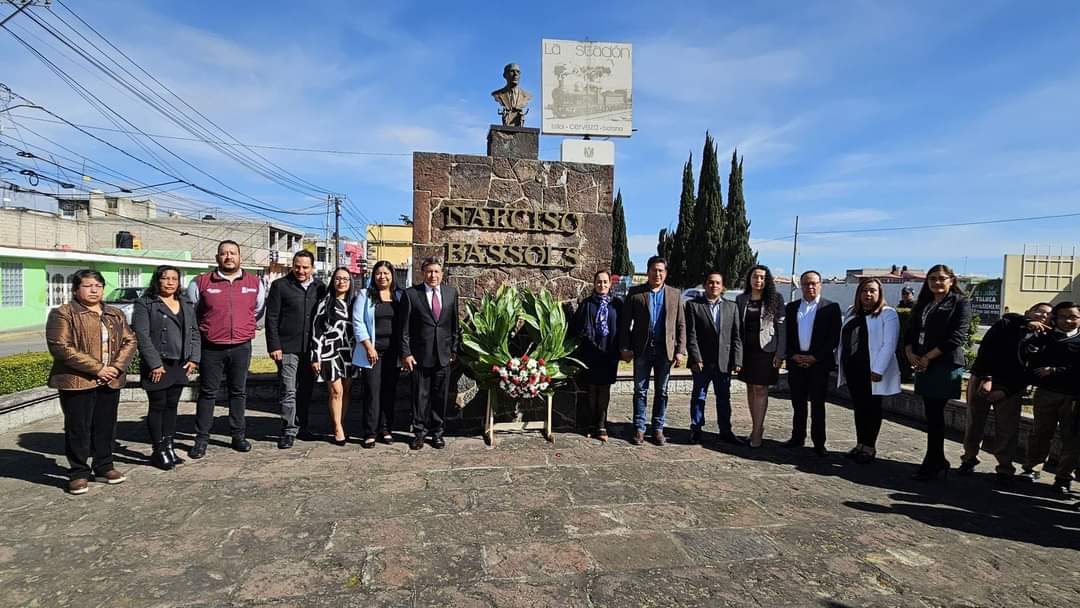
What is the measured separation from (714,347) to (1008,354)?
2180 millimetres

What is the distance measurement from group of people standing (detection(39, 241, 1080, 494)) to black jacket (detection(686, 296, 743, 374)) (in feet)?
0.04

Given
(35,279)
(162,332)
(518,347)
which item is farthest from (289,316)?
(35,279)

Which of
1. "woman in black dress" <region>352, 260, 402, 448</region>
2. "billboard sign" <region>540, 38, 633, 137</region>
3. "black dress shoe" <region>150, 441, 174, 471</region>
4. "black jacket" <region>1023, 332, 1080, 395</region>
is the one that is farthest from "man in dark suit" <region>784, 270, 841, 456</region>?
"billboard sign" <region>540, 38, 633, 137</region>

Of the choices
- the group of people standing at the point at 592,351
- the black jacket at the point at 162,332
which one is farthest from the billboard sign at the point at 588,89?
the black jacket at the point at 162,332

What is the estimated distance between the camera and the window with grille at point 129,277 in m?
24.0

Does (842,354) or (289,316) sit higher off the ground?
(289,316)

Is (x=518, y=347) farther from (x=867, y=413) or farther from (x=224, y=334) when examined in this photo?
(x=867, y=413)

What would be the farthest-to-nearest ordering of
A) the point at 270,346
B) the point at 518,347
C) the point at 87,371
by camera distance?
the point at 518,347, the point at 270,346, the point at 87,371

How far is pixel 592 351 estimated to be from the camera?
5.34 meters

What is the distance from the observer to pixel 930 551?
3203mm

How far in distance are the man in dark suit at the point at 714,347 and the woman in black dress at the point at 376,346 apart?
274 centimetres

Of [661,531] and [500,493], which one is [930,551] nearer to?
[661,531]

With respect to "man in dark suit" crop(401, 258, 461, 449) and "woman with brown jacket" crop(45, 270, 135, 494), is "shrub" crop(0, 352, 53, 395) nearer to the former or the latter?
"woman with brown jacket" crop(45, 270, 135, 494)

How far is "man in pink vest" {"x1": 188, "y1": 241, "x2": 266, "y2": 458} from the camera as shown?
15.2 ft
